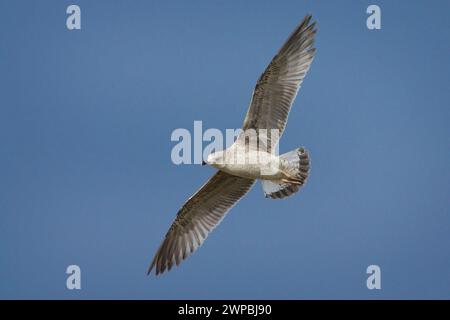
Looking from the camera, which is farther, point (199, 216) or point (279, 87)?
point (199, 216)

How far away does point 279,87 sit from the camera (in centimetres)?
1044

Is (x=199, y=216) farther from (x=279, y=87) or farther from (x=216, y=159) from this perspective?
(x=279, y=87)

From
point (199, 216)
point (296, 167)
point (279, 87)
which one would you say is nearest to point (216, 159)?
point (296, 167)

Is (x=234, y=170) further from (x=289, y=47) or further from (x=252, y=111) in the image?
(x=289, y=47)

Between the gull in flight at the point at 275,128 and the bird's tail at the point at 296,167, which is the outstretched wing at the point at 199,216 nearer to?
the gull in flight at the point at 275,128

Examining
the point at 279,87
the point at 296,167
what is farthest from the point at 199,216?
the point at 279,87

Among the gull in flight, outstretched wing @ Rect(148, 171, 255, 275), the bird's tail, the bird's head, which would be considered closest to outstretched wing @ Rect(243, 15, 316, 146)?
the gull in flight

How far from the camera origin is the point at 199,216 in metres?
11.5

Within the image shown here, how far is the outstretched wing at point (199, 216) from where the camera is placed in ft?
36.6

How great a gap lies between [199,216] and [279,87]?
197 centimetres

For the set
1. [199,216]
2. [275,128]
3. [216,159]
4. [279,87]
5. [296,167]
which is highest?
[279,87]

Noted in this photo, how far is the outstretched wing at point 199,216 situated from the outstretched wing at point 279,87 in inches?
34.4

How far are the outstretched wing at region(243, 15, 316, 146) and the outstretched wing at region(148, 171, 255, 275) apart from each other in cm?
87

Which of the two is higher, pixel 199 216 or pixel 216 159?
pixel 216 159
